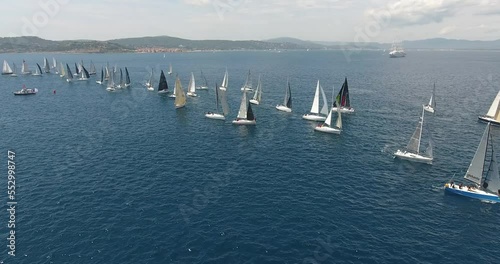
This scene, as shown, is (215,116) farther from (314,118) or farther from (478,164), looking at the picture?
(478,164)

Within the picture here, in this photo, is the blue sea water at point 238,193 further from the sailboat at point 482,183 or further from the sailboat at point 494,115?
the sailboat at point 494,115

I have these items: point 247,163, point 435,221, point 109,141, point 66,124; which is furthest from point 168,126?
point 435,221

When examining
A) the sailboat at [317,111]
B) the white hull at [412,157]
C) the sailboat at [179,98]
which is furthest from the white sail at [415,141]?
the sailboat at [179,98]

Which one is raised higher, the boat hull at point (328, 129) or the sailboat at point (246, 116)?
the sailboat at point (246, 116)

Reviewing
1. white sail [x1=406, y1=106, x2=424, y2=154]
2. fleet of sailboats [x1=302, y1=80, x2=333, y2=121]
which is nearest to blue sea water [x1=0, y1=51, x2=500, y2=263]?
white sail [x1=406, y1=106, x2=424, y2=154]

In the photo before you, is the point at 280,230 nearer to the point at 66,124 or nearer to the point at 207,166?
the point at 207,166

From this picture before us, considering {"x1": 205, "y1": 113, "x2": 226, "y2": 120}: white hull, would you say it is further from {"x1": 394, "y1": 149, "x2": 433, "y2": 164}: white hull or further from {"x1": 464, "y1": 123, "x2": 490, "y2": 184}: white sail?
{"x1": 464, "y1": 123, "x2": 490, "y2": 184}: white sail
